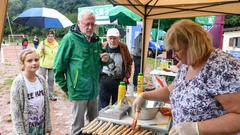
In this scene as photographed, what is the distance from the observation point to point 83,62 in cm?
292

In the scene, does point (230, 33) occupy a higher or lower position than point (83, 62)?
higher

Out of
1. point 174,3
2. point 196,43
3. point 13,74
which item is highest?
point 174,3

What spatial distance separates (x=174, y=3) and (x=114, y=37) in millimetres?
920

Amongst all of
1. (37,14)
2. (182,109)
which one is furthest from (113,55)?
(37,14)

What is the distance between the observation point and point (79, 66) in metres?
2.90

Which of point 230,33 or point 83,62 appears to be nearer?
point 83,62

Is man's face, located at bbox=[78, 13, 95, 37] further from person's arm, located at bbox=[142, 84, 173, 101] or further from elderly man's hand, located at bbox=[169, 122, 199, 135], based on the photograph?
elderly man's hand, located at bbox=[169, 122, 199, 135]

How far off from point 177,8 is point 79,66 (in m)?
1.63

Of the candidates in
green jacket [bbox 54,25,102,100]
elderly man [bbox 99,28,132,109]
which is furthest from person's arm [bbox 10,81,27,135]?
elderly man [bbox 99,28,132,109]

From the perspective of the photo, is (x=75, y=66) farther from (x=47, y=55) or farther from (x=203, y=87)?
(x=47, y=55)

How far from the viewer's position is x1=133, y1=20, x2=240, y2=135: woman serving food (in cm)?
144

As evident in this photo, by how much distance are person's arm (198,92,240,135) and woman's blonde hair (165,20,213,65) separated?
0.25 m

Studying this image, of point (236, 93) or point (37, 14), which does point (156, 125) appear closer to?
point (236, 93)

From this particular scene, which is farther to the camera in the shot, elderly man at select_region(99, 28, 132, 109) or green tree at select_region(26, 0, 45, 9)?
green tree at select_region(26, 0, 45, 9)
